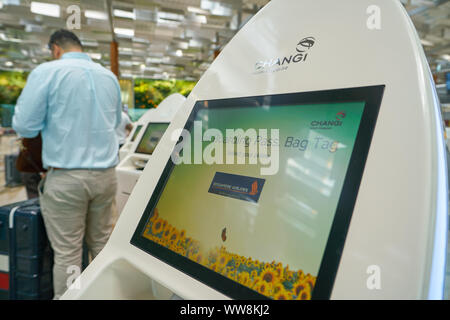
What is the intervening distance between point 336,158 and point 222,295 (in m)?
0.28

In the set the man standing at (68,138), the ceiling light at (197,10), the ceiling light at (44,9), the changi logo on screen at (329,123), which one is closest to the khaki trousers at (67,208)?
the man standing at (68,138)

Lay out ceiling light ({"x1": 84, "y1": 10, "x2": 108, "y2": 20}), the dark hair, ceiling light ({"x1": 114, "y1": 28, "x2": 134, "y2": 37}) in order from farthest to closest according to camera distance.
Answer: ceiling light ({"x1": 114, "y1": 28, "x2": 134, "y2": 37})
ceiling light ({"x1": 84, "y1": 10, "x2": 108, "y2": 20})
the dark hair

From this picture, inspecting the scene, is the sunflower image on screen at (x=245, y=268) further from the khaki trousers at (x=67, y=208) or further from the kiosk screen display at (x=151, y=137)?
the kiosk screen display at (x=151, y=137)

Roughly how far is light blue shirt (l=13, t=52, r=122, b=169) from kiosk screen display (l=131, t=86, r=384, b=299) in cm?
125

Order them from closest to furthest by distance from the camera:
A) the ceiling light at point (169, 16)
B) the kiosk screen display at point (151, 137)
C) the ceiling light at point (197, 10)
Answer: the kiosk screen display at point (151, 137)
the ceiling light at point (197, 10)
the ceiling light at point (169, 16)

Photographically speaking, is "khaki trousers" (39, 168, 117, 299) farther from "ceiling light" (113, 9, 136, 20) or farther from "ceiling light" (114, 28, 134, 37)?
"ceiling light" (114, 28, 134, 37)

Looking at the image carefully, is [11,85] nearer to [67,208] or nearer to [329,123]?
[67,208]

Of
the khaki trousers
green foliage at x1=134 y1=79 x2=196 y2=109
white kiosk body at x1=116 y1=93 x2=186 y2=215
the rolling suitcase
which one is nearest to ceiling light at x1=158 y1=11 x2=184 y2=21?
green foliage at x1=134 y1=79 x2=196 y2=109

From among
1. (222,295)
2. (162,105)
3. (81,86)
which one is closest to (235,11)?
(162,105)

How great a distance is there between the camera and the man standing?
1.75 m

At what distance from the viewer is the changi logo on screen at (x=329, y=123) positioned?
0.52 meters

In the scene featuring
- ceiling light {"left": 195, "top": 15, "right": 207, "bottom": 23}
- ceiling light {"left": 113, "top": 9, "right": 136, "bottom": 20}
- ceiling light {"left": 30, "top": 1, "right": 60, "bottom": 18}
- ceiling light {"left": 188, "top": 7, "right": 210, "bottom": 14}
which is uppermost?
ceiling light {"left": 188, "top": 7, "right": 210, "bottom": 14}

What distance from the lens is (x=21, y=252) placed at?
1.68 m

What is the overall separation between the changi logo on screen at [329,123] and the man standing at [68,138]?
157 centimetres
